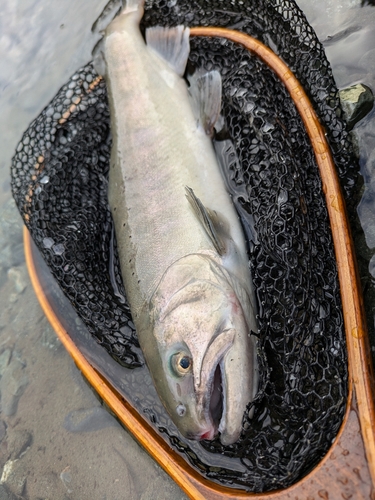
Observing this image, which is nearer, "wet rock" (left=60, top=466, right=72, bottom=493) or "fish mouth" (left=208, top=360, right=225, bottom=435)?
"fish mouth" (left=208, top=360, right=225, bottom=435)

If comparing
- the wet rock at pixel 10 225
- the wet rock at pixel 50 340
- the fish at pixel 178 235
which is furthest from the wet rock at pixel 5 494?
the wet rock at pixel 10 225

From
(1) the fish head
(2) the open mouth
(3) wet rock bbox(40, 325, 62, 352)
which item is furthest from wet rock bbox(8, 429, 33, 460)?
(2) the open mouth

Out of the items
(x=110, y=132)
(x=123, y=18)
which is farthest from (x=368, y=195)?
(x=123, y=18)

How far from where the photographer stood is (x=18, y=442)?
3.66 metres

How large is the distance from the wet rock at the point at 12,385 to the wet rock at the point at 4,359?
3 centimetres

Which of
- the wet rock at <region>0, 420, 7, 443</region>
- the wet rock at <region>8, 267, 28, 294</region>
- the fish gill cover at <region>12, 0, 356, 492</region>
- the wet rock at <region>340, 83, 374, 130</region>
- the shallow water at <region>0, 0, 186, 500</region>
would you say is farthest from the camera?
the wet rock at <region>8, 267, 28, 294</region>

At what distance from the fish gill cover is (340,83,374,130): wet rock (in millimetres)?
274

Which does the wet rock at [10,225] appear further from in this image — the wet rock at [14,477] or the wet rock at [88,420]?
the wet rock at [14,477]

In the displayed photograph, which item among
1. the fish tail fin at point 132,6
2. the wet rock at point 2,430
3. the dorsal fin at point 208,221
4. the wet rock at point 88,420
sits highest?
the fish tail fin at point 132,6

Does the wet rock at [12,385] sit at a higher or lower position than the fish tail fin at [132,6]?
lower

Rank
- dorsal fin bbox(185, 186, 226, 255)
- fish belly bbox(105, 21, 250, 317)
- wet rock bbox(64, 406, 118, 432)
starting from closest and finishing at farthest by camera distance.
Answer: dorsal fin bbox(185, 186, 226, 255), fish belly bbox(105, 21, 250, 317), wet rock bbox(64, 406, 118, 432)

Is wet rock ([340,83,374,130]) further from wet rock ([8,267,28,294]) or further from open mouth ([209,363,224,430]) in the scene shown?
wet rock ([8,267,28,294])

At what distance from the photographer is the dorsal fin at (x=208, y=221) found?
2.75m

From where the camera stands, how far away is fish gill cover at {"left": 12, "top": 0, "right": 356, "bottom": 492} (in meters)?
2.32
